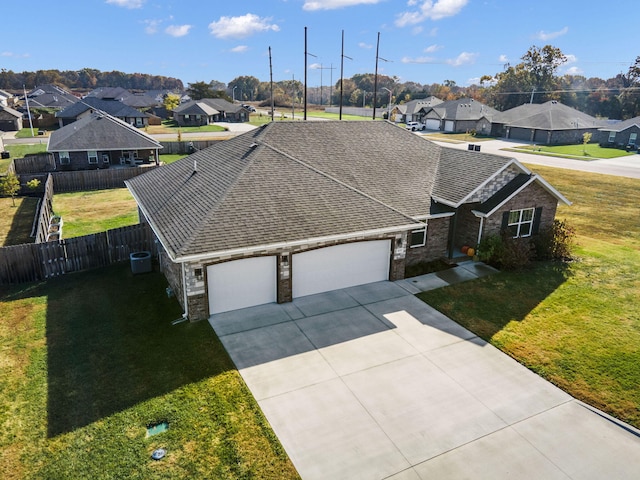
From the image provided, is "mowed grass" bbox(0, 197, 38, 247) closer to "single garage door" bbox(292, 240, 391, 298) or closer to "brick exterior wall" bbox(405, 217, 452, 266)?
"single garage door" bbox(292, 240, 391, 298)

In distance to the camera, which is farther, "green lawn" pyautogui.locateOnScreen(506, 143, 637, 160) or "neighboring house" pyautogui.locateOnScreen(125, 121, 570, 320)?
"green lawn" pyautogui.locateOnScreen(506, 143, 637, 160)

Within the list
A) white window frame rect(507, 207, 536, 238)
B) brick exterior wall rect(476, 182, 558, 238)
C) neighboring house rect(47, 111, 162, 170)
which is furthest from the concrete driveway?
neighboring house rect(47, 111, 162, 170)

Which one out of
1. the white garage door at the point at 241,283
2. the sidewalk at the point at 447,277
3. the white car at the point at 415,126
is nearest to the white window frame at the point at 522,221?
the sidewalk at the point at 447,277

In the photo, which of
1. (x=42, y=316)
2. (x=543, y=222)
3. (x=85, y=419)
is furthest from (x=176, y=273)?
(x=543, y=222)

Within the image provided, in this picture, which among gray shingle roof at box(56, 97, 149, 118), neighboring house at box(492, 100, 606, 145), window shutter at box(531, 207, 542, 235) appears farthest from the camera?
gray shingle roof at box(56, 97, 149, 118)

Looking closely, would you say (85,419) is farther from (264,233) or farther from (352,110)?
(352,110)

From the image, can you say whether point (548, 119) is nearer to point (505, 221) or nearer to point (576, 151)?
point (576, 151)
